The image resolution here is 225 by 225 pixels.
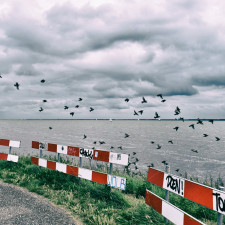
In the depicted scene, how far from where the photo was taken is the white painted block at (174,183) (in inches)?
172

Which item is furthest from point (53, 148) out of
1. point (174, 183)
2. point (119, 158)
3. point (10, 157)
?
point (174, 183)

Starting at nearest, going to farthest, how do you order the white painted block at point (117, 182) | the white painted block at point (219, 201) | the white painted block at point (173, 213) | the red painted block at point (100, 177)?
the white painted block at point (219, 201) → the white painted block at point (173, 213) → the white painted block at point (117, 182) → the red painted block at point (100, 177)

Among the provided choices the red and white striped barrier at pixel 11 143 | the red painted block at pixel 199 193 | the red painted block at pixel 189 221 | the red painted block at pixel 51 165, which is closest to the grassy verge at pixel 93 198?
the red painted block at pixel 51 165

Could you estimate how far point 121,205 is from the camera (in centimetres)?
626

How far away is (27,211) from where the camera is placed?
5.48 meters

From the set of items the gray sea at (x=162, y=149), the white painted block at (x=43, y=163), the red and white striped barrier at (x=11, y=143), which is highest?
the red and white striped barrier at (x=11, y=143)

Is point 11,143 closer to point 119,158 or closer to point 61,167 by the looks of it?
point 61,167

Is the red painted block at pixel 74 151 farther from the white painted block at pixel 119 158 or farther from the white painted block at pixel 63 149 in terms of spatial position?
the white painted block at pixel 119 158

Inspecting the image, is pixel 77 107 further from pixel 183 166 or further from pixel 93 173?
pixel 183 166

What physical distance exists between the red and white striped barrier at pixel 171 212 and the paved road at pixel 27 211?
1.86 metres

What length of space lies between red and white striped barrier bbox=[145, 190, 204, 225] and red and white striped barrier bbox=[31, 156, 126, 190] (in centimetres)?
140

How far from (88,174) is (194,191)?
3897mm

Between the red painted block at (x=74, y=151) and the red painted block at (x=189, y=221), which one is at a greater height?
the red painted block at (x=74, y=151)

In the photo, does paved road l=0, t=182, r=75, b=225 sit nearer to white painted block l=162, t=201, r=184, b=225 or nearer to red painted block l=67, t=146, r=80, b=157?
red painted block l=67, t=146, r=80, b=157
